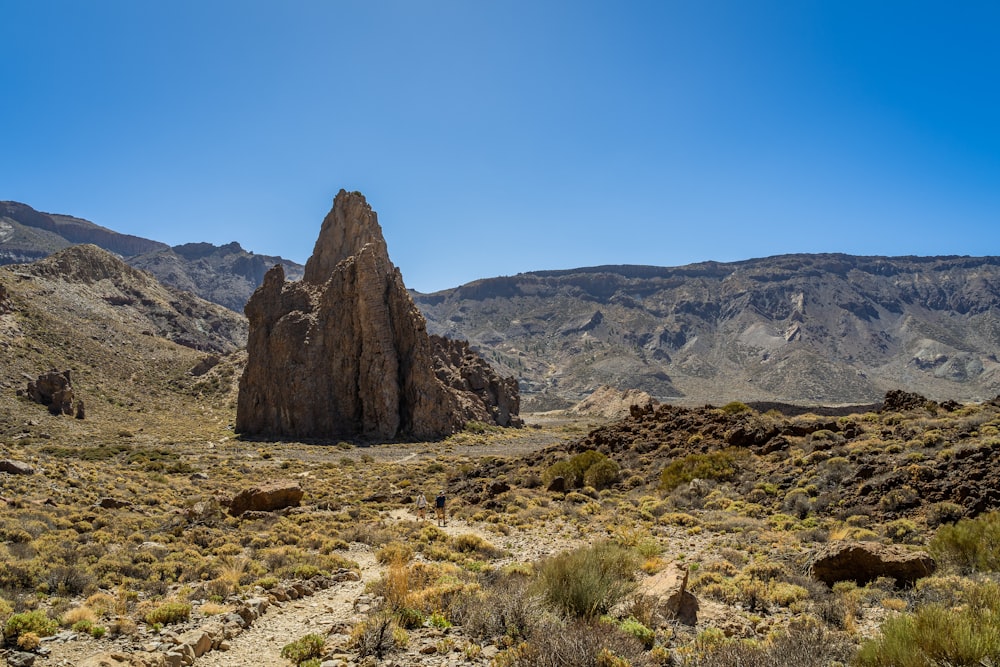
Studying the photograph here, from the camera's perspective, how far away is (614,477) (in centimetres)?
2403

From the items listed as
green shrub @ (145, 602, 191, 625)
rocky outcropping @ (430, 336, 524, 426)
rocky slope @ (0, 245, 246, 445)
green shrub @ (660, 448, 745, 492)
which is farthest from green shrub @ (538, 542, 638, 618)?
rocky outcropping @ (430, 336, 524, 426)

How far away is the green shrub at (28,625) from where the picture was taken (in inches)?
293

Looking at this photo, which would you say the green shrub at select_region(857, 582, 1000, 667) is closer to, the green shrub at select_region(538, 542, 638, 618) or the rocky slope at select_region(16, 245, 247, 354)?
the green shrub at select_region(538, 542, 638, 618)

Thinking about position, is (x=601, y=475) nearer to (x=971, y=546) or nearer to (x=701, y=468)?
(x=701, y=468)

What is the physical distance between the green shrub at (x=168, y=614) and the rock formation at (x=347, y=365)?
4243 cm

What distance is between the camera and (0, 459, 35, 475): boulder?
2035 centimetres

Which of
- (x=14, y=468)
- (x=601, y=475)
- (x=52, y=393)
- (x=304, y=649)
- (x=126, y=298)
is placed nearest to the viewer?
(x=304, y=649)

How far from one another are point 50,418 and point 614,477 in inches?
1704

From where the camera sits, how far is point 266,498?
19.3m

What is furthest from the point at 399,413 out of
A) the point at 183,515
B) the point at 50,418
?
the point at 183,515

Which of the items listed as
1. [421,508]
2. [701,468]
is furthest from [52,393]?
[701,468]

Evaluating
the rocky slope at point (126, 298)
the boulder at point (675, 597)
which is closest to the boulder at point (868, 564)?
the boulder at point (675, 597)

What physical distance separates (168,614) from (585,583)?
6.42 meters

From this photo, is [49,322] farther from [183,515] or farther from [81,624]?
[81,624]
